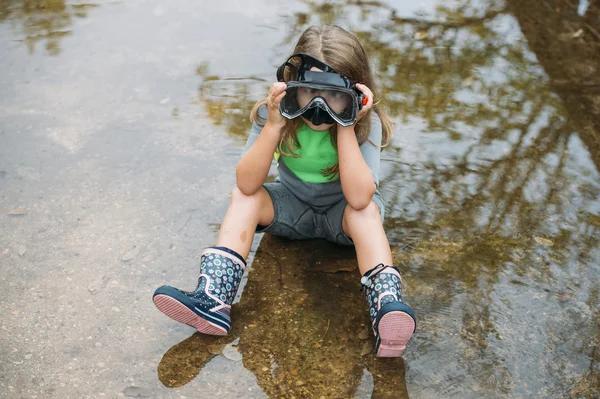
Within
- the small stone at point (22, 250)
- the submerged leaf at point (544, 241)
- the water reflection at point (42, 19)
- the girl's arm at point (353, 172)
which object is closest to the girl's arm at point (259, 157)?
the girl's arm at point (353, 172)

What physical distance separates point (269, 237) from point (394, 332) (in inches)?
38.0

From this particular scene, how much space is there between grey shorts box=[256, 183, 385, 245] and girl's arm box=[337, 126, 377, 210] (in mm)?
173

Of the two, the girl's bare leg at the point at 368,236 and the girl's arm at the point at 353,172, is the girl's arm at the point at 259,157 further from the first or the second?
the girl's bare leg at the point at 368,236

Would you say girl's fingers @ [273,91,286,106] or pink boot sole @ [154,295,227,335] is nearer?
pink boot sole @ [154,295,227,335]

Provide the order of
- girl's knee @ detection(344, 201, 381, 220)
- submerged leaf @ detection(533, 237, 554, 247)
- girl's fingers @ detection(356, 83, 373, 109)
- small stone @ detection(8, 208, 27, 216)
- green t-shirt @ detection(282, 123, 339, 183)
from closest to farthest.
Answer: girl's fingers @ detection(356, 83, 373, 109) → girl's knee @ detection(344, 201, 381, 220) → green t-shirt @ detection(282, 123, 339, 183) → submerged leaf @ detection(533, 237, 554, 247) → small stone @ detection(8, 208, 27, 216)

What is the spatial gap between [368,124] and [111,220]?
134cm

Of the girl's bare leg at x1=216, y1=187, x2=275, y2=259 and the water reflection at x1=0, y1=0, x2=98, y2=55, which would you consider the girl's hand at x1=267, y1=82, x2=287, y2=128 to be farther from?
the water reflection at x1=0, y1=0, x2=98, y2=55

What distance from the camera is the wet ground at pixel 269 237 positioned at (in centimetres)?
257

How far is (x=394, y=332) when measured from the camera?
97.8 inches

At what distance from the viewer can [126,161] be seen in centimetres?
372

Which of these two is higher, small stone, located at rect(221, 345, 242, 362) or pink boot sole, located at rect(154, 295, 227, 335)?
pink boot sole, located at rect(154, 295, 227, 335)

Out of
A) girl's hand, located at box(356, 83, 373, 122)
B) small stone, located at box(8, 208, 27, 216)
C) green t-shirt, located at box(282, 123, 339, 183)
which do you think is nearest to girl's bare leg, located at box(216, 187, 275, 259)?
green t-shirt, located at box(282, 123, 339, 183)

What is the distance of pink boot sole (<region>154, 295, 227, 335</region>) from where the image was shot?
8.18 feet

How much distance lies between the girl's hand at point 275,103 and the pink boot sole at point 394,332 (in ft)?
2.93
